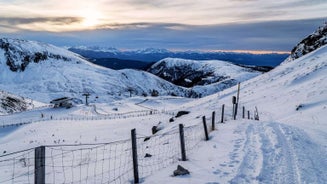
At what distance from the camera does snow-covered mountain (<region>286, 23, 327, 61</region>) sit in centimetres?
9167

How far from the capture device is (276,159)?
13.2 m

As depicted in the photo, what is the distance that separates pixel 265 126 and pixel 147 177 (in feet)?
45.0

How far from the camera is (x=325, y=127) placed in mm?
22391

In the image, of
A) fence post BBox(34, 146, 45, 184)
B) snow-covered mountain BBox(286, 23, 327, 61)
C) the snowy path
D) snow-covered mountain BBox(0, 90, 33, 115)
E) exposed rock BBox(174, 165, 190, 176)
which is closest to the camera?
fence post BBox(34, 146, 45, 184)

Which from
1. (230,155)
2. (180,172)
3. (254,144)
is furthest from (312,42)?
(180,172)

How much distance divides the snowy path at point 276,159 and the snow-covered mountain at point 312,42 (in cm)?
8119

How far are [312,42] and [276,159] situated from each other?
91.7 metres

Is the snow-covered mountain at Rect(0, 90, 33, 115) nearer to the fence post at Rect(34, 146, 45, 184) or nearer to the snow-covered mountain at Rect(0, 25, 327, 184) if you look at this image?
the snow-covered mountain at Rect(0, 25, 327, 184)

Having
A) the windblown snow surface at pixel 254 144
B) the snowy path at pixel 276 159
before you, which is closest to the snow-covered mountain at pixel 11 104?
the windblown snow surface at pixel 254 144

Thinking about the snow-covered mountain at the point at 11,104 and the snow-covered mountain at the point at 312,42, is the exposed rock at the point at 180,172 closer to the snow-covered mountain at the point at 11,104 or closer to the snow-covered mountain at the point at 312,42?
the snow-covered mountain at the point at 312,42

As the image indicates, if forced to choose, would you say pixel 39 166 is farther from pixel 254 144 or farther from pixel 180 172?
pixel 254 144

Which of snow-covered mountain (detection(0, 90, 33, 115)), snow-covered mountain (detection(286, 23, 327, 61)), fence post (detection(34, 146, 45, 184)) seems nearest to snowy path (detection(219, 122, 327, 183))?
fence post (detection(34, 146, 45, 184))

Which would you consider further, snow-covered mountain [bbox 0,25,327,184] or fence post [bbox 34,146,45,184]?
snow-covered mountain [bbox 0,25,327,184]

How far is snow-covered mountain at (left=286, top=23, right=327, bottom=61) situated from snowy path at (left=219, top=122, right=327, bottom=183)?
3197 inches
